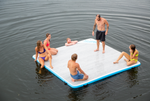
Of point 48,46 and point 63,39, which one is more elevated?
point 48,46

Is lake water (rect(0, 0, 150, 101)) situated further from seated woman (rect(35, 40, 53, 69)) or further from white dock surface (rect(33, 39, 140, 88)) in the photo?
seated woman (rect(35, 40, 53, 69))

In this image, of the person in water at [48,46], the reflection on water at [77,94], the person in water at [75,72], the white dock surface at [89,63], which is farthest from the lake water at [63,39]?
the person in water at [48,46]

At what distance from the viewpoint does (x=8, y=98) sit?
21.4 ft

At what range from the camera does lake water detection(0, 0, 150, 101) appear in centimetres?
665

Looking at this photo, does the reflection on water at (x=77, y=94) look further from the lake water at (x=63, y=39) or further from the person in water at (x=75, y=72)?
the person in water at (x=75, y=72)

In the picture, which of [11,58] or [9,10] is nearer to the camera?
[11,58]

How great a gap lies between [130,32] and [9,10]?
507 inches

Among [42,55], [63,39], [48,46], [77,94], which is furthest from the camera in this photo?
[63,39]

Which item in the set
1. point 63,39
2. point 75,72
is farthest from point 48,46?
point 75,72

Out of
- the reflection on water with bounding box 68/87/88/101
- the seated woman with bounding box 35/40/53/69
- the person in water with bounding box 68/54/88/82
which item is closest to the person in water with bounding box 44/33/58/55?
the seated woman with bounding box 35/40/53/69

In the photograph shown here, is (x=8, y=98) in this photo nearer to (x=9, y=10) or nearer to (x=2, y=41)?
(x=2, y=41)

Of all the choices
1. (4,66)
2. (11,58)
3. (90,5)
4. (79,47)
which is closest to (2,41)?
(11,58)

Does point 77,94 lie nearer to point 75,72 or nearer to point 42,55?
point 75,72

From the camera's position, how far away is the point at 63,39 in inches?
448
